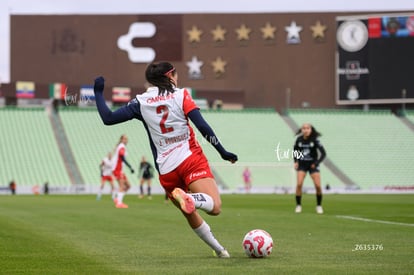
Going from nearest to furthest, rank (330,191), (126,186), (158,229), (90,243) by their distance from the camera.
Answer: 1. (90,243)
2. (158,229)
3. (126,186)
4. (330,191)

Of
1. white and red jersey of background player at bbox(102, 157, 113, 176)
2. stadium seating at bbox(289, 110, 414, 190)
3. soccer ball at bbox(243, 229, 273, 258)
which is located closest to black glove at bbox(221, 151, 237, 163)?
soccer ball at bbox(243, 229, 273, 258)

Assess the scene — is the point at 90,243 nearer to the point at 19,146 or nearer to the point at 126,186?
the point at 126,186

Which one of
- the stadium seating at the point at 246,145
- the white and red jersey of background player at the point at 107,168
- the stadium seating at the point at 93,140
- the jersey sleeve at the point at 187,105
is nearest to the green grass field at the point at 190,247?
the jersey sleeve at the point at 187,105

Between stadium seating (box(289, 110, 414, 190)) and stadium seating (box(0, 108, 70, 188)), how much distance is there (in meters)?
16.9

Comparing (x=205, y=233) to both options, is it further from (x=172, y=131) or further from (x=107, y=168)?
(x=107, y=168)

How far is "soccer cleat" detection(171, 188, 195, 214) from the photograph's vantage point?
26.5 feet

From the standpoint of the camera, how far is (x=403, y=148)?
47.9 meters

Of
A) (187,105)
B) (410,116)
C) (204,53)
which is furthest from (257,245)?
(204,53)

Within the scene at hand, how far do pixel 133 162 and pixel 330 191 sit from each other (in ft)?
39.7

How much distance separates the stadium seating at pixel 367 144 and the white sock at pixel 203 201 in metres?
34.8

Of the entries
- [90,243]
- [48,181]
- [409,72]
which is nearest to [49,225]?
[90,243]

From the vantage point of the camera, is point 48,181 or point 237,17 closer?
point 48,181

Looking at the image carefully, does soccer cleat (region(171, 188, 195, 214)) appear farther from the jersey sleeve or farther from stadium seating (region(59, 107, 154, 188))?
stadium seating (region(59, 107, 154, 188))

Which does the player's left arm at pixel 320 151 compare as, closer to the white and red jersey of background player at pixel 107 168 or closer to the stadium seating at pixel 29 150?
the white and red jersey of background player at pixel 107 168
